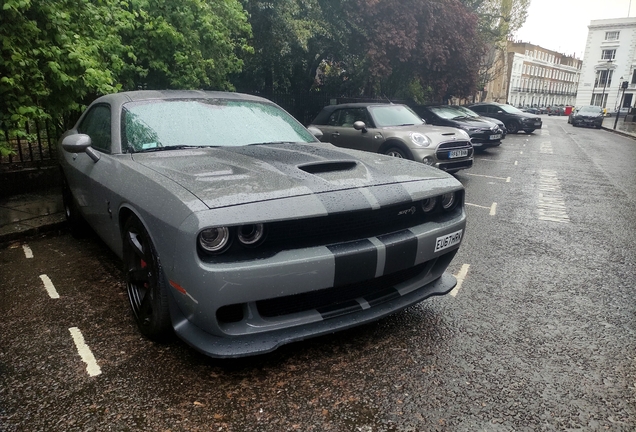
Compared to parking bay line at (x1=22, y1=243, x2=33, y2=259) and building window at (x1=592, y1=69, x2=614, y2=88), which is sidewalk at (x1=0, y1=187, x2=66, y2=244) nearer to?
parking bay line at (x1=22, y1=243, x2=33, y2=259)

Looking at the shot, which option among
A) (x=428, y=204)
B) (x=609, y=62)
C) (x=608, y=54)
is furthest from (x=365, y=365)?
(x=608, y=54)

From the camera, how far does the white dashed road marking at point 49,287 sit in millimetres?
3498

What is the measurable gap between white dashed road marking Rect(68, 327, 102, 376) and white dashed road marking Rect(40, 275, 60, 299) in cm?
67

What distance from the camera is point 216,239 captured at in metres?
2.23

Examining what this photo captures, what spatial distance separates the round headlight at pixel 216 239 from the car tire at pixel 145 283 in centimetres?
40

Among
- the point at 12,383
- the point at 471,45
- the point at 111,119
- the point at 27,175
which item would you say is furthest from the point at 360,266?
the point at 471,45

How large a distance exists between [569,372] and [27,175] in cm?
707

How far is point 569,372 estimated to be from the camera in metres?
2.56

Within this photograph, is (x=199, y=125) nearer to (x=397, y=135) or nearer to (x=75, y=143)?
(x=75, y=143)

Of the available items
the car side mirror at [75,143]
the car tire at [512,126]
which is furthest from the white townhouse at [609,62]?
the car side mirror at [75,143]

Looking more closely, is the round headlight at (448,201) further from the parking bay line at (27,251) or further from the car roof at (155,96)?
the parking bay line at (27,251)

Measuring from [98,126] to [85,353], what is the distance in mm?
2089

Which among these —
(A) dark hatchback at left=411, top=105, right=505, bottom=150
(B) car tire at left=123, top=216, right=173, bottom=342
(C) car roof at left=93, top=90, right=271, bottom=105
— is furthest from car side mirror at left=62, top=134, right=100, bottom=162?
(A) dark hatchback at left=411, top=105, right=505, bottom=150

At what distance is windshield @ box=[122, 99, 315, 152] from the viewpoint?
11.1 ft
